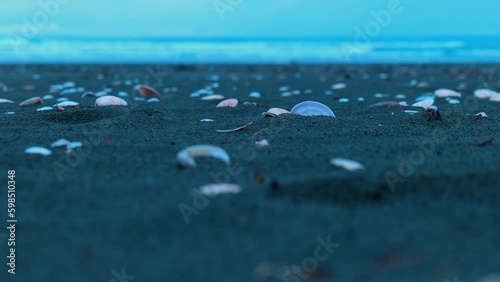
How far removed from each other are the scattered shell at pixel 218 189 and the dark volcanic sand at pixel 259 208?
0.04 m

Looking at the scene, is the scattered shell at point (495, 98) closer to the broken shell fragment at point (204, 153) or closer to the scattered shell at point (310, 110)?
the scattered shell at point (310, 110)

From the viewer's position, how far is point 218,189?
80.1 inches

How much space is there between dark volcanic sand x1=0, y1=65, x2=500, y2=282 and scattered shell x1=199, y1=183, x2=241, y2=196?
0.04 meters

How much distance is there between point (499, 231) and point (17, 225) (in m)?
1.46

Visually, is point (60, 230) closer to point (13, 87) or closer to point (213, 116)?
point (213, 116)

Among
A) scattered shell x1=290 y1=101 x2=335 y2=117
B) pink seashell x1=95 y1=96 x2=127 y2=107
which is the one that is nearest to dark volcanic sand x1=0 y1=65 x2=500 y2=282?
scattered shell x1=290 y1=101 x2=335 y2=117

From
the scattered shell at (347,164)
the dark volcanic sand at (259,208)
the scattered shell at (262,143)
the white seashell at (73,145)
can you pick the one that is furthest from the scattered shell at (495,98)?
the white seashell at (73,145)

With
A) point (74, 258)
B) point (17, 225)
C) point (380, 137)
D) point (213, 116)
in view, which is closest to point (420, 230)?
point (74, 258)

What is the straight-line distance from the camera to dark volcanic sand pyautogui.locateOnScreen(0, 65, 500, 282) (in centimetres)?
152

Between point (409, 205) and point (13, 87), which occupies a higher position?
point (409, 205)

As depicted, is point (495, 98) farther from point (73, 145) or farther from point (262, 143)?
point (73, 145)

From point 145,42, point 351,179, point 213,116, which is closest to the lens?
point 351,179

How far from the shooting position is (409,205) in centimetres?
195

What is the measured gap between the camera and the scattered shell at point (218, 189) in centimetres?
201
